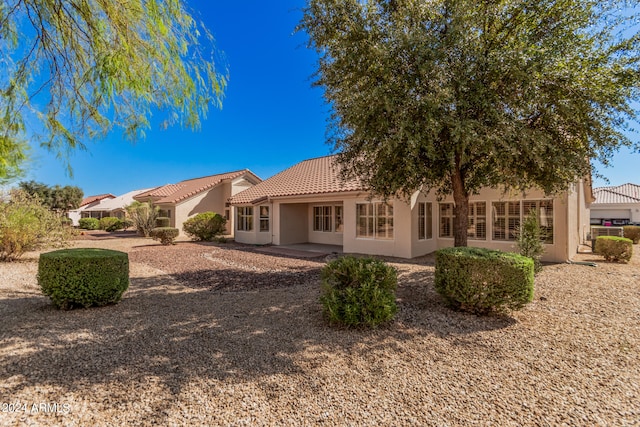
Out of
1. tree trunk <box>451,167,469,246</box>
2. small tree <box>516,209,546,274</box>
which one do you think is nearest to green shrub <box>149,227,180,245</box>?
tree trunk <box>451,167,469,246</box>

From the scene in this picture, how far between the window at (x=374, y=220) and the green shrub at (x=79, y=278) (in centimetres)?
1033

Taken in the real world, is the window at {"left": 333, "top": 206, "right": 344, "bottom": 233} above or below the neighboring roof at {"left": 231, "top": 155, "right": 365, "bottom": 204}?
below

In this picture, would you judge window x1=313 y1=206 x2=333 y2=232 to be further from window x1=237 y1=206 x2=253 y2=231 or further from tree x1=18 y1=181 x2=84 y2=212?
tree x1=18 y1=181 x2=84 y2=212

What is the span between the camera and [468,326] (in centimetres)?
542

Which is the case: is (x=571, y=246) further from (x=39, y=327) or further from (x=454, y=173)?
(x=39, y=327)

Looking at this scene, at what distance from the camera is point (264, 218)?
1938 cm

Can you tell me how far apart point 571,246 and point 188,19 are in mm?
15012

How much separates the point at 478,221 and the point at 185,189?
84.2ft

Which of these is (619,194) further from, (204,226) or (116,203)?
(116,203)

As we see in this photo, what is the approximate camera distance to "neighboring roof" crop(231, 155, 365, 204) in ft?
51.6

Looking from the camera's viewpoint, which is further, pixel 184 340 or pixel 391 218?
pixel 391 218

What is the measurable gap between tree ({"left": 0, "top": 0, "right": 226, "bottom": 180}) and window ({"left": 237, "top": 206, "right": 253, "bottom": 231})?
43.5ft

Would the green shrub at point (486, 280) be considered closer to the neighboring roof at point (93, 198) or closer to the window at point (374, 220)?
the window at point (374, 220)

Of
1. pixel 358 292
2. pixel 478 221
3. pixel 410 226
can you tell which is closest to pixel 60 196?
pixel 410 226
